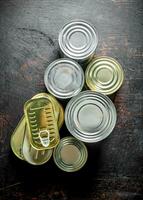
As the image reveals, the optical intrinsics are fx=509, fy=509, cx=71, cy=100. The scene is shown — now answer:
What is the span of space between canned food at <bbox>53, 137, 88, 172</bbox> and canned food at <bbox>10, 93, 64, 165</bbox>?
30 mm

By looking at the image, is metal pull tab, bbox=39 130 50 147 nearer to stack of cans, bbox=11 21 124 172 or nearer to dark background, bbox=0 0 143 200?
stack of cans, bbox=11 21 124 172

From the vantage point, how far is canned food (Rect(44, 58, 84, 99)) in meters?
1.25

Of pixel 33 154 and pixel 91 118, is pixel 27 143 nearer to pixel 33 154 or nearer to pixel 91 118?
pixel 33 154

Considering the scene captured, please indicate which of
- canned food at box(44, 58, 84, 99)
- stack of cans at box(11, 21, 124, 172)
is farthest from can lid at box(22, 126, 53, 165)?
canned food at box(44, 58, 84, 99)

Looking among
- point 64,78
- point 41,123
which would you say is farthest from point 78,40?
point 41,123

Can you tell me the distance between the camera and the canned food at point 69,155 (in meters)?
1.28

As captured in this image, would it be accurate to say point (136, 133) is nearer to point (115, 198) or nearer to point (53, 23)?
point (115, 198)

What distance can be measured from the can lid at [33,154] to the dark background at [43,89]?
0.19 feet

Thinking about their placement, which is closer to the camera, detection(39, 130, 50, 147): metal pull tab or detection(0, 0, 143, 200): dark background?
detection(39, 130, 50, 147): metal pull tab

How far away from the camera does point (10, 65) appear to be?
134cm

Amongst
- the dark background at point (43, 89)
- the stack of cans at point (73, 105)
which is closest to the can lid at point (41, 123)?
the stack of cans at point (73, 105)

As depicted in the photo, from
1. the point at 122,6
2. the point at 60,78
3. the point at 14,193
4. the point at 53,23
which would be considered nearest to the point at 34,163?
the point at 14,193

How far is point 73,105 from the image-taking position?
4.07 ft

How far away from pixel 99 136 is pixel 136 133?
→ 5.2 inches
